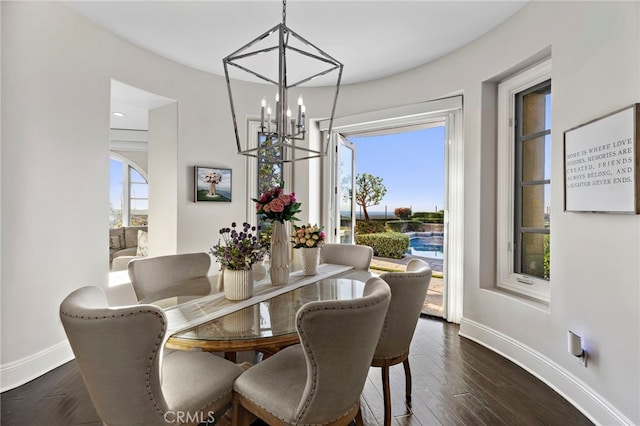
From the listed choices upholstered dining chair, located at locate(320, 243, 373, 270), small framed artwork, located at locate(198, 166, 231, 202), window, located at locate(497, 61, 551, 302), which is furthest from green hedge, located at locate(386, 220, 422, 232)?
small framed artwork, located at locate(198, 166, 231, 202)

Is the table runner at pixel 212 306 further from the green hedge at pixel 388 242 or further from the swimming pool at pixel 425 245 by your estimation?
the swimming pool at pixel 425 245

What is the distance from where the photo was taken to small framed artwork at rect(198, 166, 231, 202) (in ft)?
11.8

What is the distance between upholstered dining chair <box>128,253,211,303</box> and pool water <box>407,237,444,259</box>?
11.5ft

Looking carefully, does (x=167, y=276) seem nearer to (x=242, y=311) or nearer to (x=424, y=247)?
(x=242, y=311)

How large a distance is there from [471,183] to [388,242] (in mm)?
2275

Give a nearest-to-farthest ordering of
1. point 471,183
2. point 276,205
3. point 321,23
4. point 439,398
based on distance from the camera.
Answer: point 276,205
point 439,398
point 321,23
point 471,183

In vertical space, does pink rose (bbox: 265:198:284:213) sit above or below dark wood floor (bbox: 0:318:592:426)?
above

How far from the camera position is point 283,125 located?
159 cm

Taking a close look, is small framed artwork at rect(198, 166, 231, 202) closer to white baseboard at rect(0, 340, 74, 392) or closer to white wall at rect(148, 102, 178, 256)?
white wall at rect(148, 102, 178, 256)

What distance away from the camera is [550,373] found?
85.5 inches

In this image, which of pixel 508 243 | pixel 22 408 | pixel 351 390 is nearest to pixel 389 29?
pixel 508 243

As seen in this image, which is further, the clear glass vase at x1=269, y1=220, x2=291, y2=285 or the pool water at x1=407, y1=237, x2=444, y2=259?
the pool water at x1=407, y1=237, x2=444, y2=259

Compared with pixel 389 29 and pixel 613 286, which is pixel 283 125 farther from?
pixel 613 286

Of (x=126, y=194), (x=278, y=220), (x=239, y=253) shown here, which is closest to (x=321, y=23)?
(x=278, y=220)
